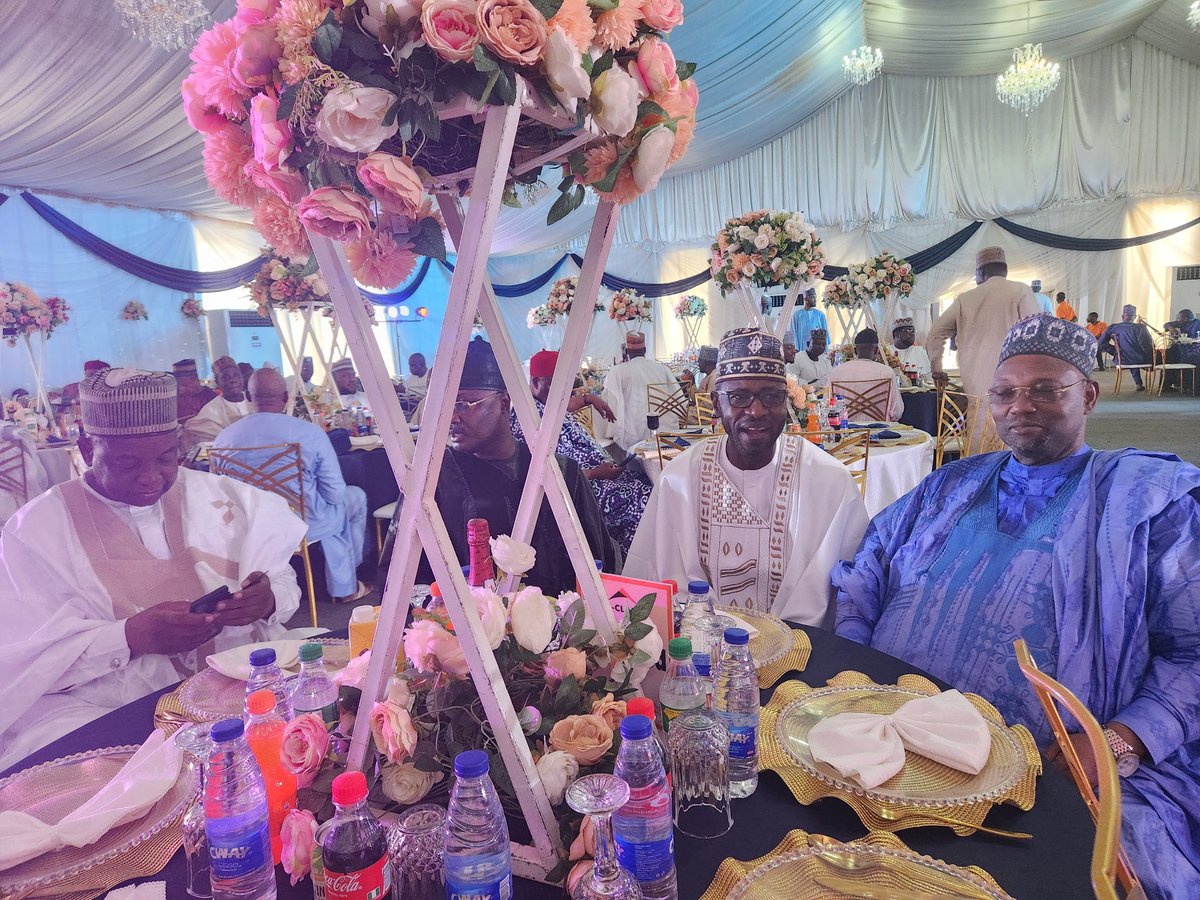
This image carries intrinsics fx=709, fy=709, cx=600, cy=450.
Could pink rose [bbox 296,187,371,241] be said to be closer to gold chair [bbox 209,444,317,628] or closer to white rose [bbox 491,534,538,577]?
white rose [bbox 491,534,538,577]

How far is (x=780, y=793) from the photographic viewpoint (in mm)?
1206

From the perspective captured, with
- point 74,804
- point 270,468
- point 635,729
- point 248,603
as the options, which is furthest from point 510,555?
point 270,468

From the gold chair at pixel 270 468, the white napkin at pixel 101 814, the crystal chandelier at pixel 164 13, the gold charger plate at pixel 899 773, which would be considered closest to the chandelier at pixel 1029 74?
the crystal chandelier at pixel 164 13

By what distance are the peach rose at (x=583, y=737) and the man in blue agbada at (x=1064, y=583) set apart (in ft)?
3.84

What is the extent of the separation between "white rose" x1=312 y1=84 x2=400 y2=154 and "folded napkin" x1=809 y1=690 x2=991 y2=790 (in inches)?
46.4

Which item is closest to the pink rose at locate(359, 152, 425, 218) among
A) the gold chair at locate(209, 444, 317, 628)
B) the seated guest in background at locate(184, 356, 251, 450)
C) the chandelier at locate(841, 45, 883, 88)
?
the gold chair at locate(209, 444, 317, 628)

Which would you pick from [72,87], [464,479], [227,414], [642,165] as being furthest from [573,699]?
[72,87]

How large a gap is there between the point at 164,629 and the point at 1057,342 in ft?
8.34

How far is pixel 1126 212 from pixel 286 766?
17.0 metres

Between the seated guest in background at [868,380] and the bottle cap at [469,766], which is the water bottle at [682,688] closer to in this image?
the bottle cap at [469,766]

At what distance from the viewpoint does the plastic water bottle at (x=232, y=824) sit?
0.91 meters

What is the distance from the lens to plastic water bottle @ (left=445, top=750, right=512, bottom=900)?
0.85 meters

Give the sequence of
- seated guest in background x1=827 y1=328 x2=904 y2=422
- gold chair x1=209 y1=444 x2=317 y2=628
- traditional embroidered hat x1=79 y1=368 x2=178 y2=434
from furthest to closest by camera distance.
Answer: seated guest in background x1=827 y1=328 x2=904 y2=422 → gold chair x1=209 y1=444 x2=317 y2=628 → traditional embroidered hat x1=79 y1=368 x2=178 y2=434

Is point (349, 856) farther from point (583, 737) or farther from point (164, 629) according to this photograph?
point (164, 629)
